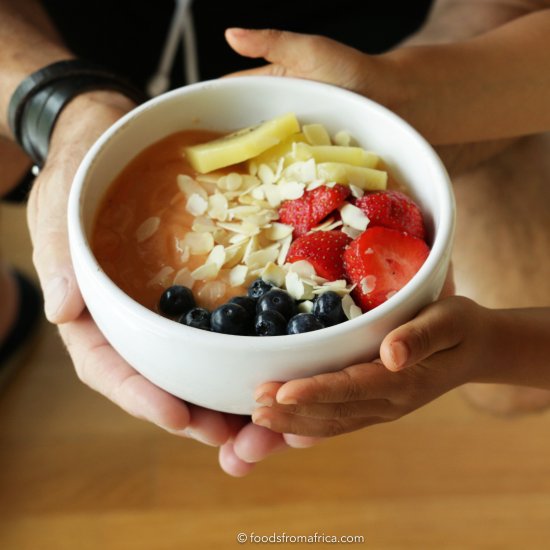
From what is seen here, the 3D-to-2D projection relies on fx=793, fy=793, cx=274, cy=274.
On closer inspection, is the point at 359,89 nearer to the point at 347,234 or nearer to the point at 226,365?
the point at 347,234

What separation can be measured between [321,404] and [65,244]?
390 millimetres

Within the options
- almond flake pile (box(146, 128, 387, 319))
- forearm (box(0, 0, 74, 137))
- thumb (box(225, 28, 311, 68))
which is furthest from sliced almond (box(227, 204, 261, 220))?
forearm (box(0, 0, 74, 137))

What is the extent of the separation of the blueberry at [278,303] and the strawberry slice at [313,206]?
0.13 metres

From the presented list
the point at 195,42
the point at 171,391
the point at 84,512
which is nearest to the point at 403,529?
the point at 84,512

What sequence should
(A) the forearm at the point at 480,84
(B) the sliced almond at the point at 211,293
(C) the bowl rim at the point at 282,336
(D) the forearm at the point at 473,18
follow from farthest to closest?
(D) the forearm at the point at 473,18 → (A) the forearm at the point at 480,84 → (B) the sliced almond at the point at 211,293 → (C) the bowl rim at the point at 282,336

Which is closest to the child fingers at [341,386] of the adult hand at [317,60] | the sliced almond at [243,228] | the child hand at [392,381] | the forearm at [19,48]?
the child hand at [392,381]

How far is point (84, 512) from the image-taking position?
5.03 feet

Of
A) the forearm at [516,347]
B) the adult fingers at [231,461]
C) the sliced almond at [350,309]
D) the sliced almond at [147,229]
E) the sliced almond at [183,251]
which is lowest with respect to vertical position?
the adult fingers at [231,461]

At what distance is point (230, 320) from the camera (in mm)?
790

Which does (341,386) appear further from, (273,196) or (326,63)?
(326,63)

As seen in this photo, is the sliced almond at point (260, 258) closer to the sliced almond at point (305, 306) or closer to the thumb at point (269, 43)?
the sliced almond at point (305, 306)

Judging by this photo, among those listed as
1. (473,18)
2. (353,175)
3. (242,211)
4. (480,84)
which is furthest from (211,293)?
(473,18)

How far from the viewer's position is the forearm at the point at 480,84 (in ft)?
3.64

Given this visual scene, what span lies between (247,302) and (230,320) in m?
0.04
